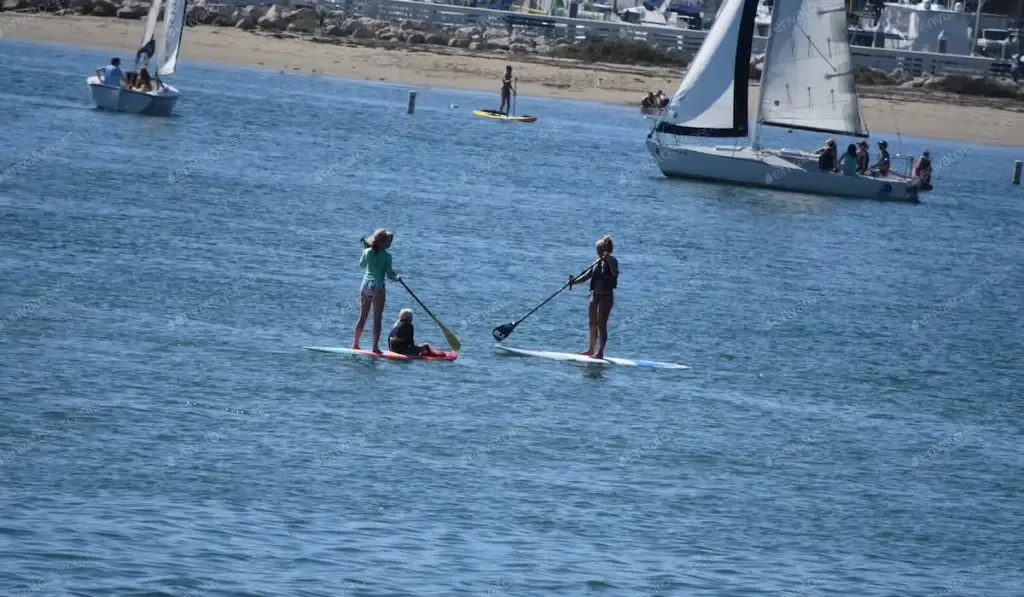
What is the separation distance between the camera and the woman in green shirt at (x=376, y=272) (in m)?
24.2

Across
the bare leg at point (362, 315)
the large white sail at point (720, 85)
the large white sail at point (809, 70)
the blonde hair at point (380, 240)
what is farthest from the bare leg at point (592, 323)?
the large white sail at point (809, 70)

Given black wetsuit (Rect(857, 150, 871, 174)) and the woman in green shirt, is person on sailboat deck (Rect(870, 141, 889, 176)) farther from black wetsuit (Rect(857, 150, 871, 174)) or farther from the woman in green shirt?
the woman in green shirt

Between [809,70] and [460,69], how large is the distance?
31.7 metres

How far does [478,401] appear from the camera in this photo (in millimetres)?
23328

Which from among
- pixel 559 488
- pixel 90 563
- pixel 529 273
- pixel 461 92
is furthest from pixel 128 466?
pixel 461 92

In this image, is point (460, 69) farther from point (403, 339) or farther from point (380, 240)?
point (380, 240)

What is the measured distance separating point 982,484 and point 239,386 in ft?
31.2

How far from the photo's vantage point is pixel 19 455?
723 inches

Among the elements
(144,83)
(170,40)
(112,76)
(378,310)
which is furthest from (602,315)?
(170,40)

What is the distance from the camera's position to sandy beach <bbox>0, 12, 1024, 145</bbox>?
270ft

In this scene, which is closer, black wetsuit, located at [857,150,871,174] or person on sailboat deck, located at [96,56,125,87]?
person on sailboat deck, located at [96,56,125,87]

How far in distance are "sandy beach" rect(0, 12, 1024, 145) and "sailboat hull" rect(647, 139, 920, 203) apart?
79.8 ft

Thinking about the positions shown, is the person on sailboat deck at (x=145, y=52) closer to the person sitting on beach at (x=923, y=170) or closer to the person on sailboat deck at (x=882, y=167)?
the person on sailboat deck at (x=882, y=167)

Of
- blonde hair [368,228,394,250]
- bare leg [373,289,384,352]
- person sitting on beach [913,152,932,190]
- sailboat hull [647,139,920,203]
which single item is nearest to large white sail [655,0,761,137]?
sailboat hull [647,139,920,203]
